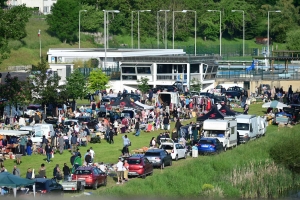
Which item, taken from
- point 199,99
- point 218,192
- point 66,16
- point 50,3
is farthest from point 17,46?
point 218,192

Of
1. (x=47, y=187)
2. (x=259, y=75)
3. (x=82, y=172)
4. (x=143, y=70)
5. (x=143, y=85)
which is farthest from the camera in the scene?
(x=259, y=75)

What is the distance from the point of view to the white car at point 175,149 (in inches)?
2008

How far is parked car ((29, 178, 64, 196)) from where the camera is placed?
38.5 meters

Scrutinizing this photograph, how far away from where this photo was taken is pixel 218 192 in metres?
43.6

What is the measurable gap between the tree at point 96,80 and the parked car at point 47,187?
40.2 meters

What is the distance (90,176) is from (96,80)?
3860 cm

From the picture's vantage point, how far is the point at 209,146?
52.6m

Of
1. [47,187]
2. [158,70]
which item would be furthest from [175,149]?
[158,70]

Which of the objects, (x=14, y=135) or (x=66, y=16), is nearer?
(x=14, y=135)

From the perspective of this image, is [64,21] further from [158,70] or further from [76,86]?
[76,86]

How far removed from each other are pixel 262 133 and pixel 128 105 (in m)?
10.4

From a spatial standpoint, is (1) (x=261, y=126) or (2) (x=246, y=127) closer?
(2) (x=246, y=127)

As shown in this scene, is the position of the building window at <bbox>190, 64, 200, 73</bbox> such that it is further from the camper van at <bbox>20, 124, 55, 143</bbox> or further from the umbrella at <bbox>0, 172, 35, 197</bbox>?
the umbrella at <bbox>0, 172, 35, 197</bbox>

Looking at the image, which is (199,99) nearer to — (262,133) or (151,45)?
(262,133)
